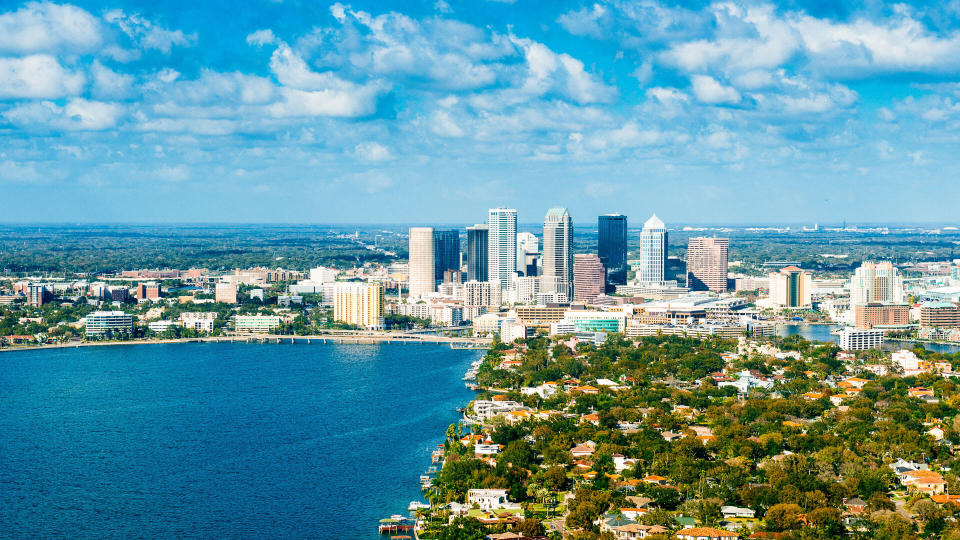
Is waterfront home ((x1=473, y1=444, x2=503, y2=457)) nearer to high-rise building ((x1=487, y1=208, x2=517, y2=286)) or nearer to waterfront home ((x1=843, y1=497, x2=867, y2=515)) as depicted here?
waterfront home ((x1=843, y1=497, x2=867, y2=515))

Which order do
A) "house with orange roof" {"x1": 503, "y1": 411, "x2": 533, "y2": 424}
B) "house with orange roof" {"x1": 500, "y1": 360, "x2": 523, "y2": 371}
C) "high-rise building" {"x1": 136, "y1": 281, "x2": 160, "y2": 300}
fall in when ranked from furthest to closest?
"high-rise building" {"x1": 136, "y1": 281, "x2": 160, "y2": 300} < "house with orange roof" {"x1": 500, "y1": 360, "x2": 523, "y2": 371} < "house with orange roof" {"x1": 503, "y1": 411, "x2": 533, "y2": 424}

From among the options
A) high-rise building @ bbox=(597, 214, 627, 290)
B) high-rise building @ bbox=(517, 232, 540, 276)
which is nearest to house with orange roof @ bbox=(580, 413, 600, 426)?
high-rise building @ bbox=(517, 232, 540, 276)

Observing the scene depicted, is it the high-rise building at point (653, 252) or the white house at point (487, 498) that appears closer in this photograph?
the white house at point (487, 498)

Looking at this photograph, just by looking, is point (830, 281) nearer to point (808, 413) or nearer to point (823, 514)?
point (808, 413)

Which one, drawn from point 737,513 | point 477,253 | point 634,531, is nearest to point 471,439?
point 737,513

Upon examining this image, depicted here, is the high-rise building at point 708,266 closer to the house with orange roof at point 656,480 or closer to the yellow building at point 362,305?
the yellow building at point 362,305

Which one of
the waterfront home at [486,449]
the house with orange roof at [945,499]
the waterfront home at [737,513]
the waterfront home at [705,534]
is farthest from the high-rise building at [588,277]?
the waterfront home at [705,534]

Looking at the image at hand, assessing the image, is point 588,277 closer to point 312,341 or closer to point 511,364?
point 312,341
